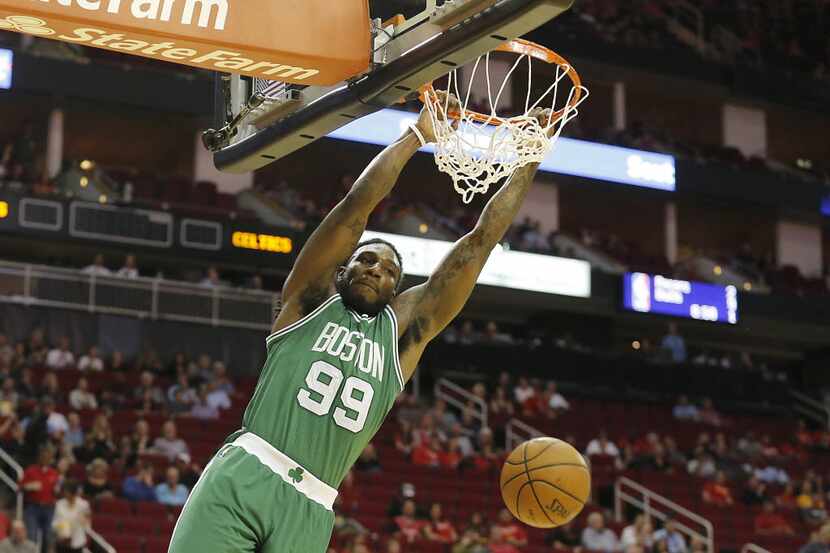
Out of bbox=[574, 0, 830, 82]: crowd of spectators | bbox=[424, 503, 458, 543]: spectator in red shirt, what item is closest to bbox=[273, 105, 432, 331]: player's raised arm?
bbox=[424, 503, 458, 543]: spectator in red shirt

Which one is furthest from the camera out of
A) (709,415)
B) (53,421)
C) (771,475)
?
(709,415)

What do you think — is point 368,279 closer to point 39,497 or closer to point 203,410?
point 39,497

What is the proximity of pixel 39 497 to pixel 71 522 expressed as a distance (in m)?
0.56

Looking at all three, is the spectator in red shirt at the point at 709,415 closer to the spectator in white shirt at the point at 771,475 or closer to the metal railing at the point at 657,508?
the spectator in white shirt at the point at 771,475

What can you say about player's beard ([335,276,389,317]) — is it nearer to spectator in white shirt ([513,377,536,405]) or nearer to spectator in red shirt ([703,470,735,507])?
spectator in red shirt ([703,470,735,507])

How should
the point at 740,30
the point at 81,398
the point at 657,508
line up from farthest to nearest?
the point at 740,30
the point at 657,508
the point at 81,398

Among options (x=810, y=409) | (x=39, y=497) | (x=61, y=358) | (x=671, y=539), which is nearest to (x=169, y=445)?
(x=39, y=497)

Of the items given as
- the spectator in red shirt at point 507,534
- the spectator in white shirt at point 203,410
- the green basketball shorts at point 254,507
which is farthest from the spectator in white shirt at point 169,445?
the green basketball shorts at point 254,507

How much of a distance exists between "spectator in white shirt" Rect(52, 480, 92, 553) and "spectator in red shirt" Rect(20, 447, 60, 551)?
155 mm

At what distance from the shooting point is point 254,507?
5.02m

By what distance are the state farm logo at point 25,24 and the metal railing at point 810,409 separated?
24.3 meters

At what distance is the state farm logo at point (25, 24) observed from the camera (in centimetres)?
505

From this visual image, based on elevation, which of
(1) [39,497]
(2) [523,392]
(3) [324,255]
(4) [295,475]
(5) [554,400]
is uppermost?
(3) [324,255]

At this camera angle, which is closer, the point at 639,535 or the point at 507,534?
the point at 507,534
